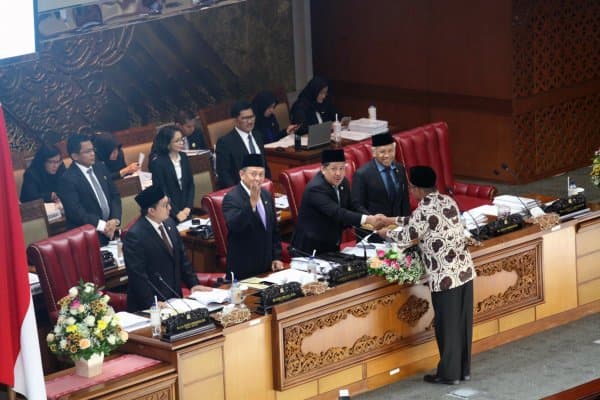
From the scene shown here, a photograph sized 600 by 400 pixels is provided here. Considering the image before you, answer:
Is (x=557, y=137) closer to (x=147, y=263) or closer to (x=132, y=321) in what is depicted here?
(x=147, y=263)

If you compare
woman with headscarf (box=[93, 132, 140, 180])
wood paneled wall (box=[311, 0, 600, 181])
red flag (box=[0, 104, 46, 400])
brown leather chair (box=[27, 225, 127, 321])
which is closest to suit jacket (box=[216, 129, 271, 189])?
woman with headscarf (box=[93, 132, 140, 180])

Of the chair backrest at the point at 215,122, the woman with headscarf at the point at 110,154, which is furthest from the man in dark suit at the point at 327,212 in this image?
the chair backrest at the point at 215,122

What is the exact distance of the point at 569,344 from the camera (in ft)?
30.2

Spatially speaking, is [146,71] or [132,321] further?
[146,71]

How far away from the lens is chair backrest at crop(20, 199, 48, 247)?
9.58 metres

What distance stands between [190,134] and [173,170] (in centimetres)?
216

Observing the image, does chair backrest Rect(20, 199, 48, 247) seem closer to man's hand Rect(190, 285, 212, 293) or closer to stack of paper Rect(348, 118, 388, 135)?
man's hand Rect(190, 285, 212, 293)

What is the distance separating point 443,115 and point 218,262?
14.5 feet

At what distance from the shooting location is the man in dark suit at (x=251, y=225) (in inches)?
353

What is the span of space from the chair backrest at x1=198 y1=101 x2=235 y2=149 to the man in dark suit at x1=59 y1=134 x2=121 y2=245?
293 cm

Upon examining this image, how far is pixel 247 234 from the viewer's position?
29.8ft

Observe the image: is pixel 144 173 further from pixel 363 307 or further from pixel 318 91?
pixel 363 307

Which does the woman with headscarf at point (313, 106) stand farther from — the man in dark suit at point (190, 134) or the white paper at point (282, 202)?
the white paper at point (282, 202)

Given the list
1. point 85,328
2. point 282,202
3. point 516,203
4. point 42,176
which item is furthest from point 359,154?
point 85,328
